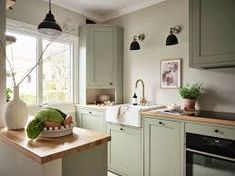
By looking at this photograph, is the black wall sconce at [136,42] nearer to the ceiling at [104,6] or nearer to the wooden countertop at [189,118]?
the ceiling at [104,6]

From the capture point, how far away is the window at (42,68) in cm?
270

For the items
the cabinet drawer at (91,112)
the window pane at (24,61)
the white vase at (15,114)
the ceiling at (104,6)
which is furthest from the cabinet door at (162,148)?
the ceiling at (104,6)

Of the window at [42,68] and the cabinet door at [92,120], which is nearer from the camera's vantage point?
the window at [42,68]

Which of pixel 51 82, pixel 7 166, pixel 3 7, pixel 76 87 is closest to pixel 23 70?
pixel 51 82

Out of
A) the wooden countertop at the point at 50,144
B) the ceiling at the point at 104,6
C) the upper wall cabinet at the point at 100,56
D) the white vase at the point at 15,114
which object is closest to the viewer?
the wooden countertop at the point at 50,144

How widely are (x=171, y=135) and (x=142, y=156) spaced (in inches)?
20.5

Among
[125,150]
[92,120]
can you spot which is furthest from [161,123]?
[92,120]

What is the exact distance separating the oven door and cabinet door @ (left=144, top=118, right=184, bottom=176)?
10 centimetres

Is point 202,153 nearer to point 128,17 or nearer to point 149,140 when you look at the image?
point 149,140

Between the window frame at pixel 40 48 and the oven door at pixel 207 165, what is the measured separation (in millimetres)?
2132

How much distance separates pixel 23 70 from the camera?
9.00 feet

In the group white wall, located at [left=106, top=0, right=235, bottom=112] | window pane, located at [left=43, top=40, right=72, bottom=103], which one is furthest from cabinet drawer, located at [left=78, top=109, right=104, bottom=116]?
white wall, located at [left=106, top=0, right=235, bottom=112]

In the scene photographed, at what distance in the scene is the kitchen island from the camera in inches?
38.4

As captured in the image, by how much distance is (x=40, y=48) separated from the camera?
290 centimetres
